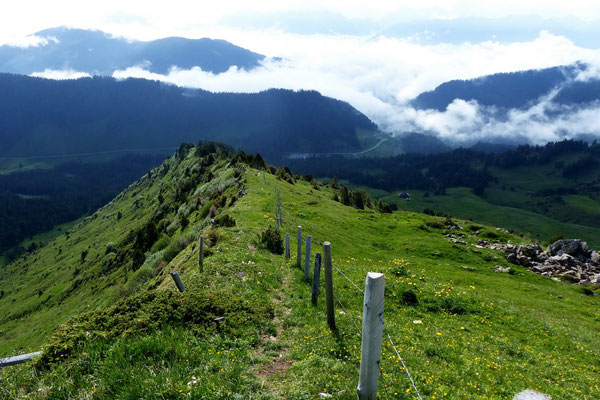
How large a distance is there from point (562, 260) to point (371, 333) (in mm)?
60666

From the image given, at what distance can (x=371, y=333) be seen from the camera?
257 inches

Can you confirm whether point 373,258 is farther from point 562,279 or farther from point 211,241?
point 562,279

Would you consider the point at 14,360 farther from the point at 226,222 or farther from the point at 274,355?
the point at 226,222

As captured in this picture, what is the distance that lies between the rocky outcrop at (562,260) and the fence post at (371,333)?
2137 inches

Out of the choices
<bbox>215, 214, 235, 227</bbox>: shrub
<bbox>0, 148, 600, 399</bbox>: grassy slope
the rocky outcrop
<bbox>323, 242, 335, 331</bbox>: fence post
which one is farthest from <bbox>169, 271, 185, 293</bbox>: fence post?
the rocky outcrop

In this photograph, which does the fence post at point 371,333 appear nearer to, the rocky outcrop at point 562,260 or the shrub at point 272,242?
the shrub at point 272,242

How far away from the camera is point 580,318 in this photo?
96.9 feet

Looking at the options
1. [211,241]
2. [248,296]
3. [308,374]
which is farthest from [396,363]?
[211,241]

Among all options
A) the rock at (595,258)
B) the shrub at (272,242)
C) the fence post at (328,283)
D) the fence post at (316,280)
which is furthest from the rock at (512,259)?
the fence post at (328,283)

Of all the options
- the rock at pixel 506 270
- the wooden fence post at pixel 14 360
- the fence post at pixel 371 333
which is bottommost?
the rock at pixel 506 270

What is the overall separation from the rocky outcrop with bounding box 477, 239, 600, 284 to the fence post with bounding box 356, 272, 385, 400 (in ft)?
178

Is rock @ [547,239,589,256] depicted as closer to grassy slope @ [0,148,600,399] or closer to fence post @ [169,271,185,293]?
grassy slope @ [0,148,600,399]

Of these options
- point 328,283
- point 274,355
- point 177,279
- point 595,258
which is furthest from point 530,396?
point 595,258

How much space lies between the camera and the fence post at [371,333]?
248 inches
